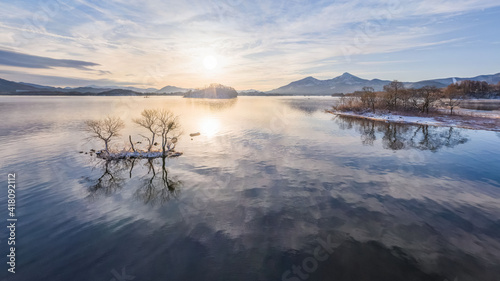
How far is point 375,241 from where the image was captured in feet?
69.5

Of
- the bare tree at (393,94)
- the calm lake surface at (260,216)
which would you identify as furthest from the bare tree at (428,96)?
the calm lake surface at (260,216)

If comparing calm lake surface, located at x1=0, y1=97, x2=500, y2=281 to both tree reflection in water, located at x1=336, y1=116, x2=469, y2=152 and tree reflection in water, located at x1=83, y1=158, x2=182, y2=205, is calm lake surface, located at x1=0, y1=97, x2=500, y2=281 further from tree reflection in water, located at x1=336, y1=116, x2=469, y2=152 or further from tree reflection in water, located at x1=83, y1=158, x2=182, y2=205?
tree reflection in water, located at x1=336, y1=116, x2=469, y2=152

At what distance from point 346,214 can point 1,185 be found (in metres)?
52.3

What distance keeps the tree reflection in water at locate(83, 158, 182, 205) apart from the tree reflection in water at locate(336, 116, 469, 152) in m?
52.5

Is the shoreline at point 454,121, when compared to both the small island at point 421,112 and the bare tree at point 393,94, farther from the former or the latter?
the bare tree at point 393,94

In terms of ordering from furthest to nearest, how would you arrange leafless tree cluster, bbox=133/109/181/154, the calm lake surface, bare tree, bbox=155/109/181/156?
1. leafless tree cluster, bbox=133/109/181/154
2. bare tree, bbox=155/109/181/156
3. the calm lake surface

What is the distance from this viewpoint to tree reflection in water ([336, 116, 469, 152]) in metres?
55.6

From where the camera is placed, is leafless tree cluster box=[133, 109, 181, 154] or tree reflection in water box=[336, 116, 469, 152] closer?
leafless tree cluster box=[133, 109, 181, 154]

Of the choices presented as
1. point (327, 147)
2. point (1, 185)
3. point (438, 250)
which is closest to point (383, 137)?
point (327, 147)

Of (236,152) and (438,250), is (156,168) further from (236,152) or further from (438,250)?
(438,250)

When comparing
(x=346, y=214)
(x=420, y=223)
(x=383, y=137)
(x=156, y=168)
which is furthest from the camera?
(x=383, y=137)

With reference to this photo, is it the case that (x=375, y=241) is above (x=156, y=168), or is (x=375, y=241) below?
below

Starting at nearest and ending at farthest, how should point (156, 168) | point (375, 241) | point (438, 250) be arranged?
point (438, 250) < point (375, 241) < point (156, 168)

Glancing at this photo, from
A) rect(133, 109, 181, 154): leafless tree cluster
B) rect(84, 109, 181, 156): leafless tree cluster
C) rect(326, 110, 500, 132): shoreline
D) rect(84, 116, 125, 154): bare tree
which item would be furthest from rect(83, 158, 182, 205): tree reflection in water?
rect(326, 110, 500, 132): shoreline
